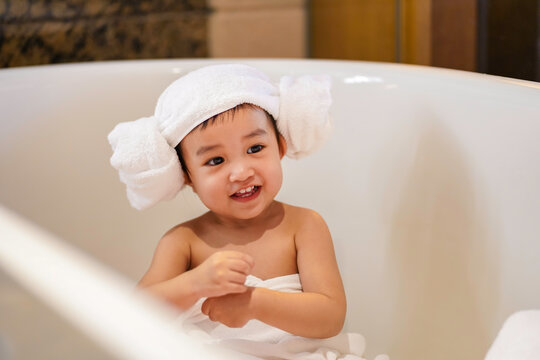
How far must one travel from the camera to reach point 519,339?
2.16 ft

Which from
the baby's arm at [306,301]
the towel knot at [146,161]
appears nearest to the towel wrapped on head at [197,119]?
the towel knot at [146,161]

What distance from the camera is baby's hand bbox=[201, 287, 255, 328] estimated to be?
0.69m

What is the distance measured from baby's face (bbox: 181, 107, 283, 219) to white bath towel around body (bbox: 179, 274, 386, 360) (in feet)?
0.33

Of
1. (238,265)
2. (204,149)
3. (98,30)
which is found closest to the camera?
(238,265)

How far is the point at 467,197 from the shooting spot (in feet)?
2.94

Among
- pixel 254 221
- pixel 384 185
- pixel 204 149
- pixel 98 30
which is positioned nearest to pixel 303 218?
pixel 254 221

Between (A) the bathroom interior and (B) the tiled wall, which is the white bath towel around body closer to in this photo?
(A) the bathroom interior

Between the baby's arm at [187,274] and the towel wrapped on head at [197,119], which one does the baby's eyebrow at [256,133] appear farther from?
the baby's arm at [187,274]

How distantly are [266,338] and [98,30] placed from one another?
1429 millimetres

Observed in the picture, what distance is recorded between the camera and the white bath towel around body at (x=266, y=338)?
2.46ft

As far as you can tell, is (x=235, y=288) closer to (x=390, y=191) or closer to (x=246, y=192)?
(x=246, y=192)

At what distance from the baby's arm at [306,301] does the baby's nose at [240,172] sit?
0.12 metres

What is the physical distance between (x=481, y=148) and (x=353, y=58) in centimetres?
142

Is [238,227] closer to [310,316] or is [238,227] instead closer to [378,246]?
[310,316]
